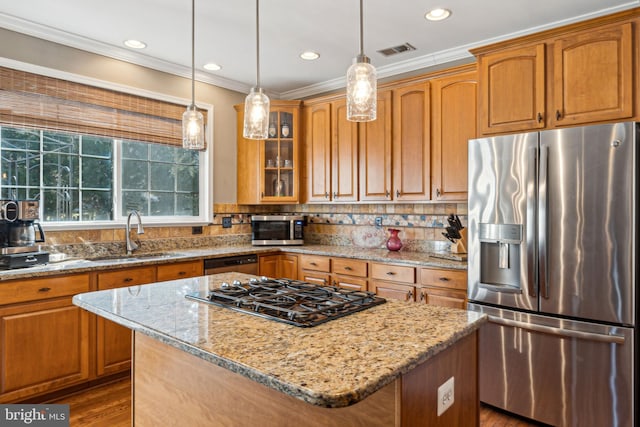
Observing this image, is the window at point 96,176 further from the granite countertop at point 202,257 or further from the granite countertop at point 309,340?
the granite countertop at point 309,340

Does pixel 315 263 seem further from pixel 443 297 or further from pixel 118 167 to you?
pixel 118 167

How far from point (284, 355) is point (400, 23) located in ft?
8.49

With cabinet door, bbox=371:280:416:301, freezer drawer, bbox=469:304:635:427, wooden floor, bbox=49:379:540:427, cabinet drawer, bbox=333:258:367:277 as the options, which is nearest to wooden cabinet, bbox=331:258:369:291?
cabinet drawer, bbox=333:258:367:277

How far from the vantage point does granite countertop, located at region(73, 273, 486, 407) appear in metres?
0.94

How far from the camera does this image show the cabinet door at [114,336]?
2832 mm

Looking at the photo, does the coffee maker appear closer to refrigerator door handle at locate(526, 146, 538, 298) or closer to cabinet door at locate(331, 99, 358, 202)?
cabinet door at locate(331, 99, 358, 202)

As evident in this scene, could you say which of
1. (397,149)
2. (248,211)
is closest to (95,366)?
(248,211)

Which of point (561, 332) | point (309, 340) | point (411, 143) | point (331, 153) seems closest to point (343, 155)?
point (331, 153)

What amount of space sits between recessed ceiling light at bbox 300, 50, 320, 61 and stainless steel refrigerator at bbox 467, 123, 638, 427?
1.61 m

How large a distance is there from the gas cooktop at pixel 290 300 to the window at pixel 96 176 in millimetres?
2041

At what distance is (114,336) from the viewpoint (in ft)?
9.53

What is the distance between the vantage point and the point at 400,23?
288 cm

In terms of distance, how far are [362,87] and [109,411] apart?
2512mm

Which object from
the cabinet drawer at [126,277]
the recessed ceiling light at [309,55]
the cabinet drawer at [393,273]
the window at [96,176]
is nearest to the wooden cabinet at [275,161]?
the window at [96,176]
